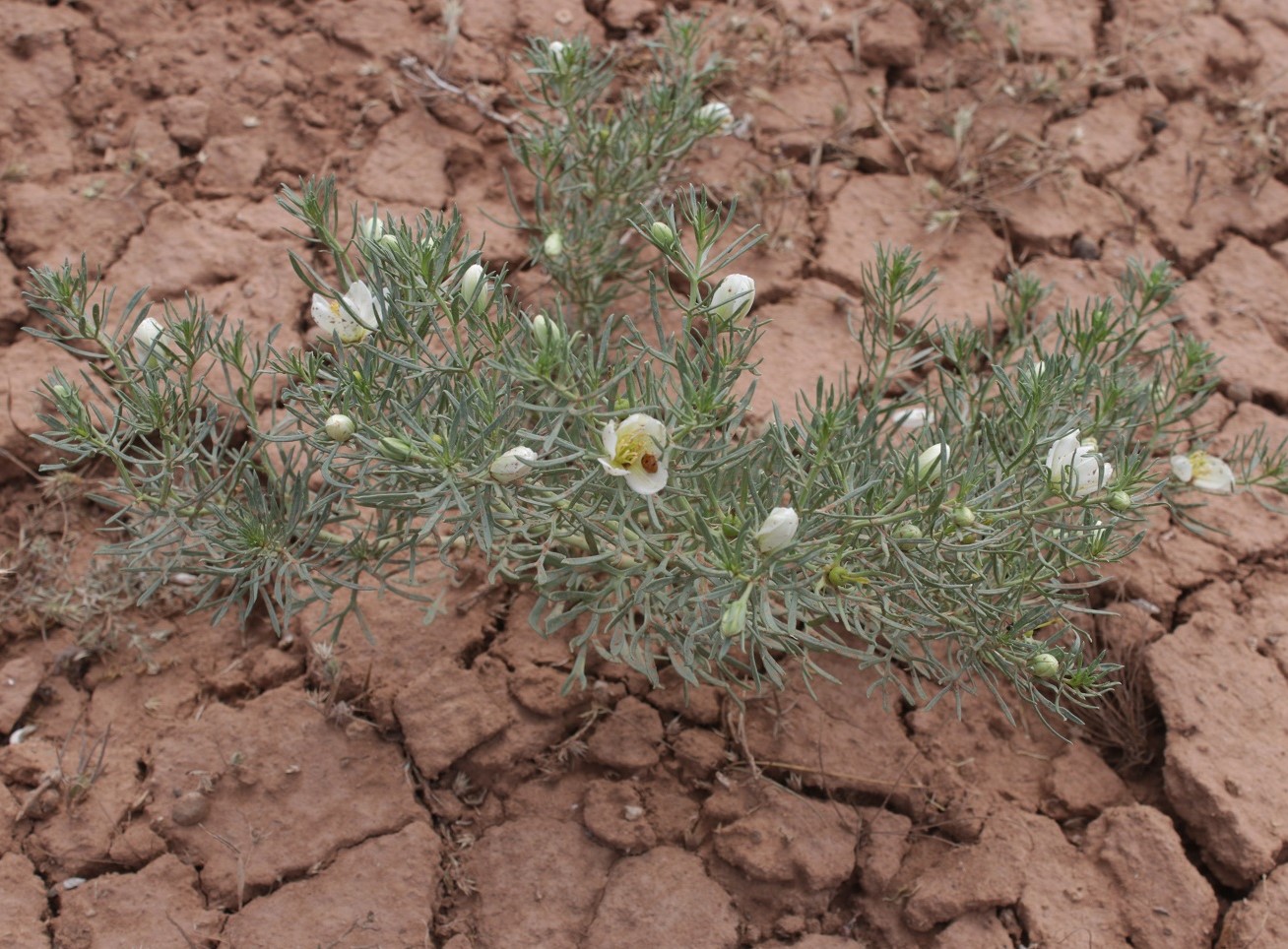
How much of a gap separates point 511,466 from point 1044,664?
1.12 meters

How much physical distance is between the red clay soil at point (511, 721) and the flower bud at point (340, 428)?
858mm

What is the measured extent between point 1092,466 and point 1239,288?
2304mm

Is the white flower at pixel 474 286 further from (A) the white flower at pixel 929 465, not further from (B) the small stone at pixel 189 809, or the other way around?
(B) the small stone at pixel 189 809

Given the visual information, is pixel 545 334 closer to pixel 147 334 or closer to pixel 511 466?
pixel 511 466

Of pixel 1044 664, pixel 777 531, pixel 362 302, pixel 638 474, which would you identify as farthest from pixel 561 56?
pixel 1044 664

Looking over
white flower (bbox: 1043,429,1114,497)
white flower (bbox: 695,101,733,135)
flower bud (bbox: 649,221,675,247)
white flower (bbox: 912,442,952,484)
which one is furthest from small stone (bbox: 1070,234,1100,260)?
flower bud (bbox: 649,221,675,247)

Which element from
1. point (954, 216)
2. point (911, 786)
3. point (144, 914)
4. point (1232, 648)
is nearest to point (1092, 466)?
point (911, 786)

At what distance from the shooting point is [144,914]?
2.61m

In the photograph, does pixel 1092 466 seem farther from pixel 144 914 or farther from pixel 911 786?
pixel 144 914

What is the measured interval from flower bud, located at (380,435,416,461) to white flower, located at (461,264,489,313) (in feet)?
1.06

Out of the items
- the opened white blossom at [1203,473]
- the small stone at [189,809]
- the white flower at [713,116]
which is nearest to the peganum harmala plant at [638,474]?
the opened white blossom at [1203,473]

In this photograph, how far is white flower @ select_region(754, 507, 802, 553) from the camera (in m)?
2.05

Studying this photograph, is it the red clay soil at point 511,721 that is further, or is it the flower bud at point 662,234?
the red clay soil at point 511,721

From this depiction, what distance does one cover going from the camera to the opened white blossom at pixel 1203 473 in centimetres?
280
